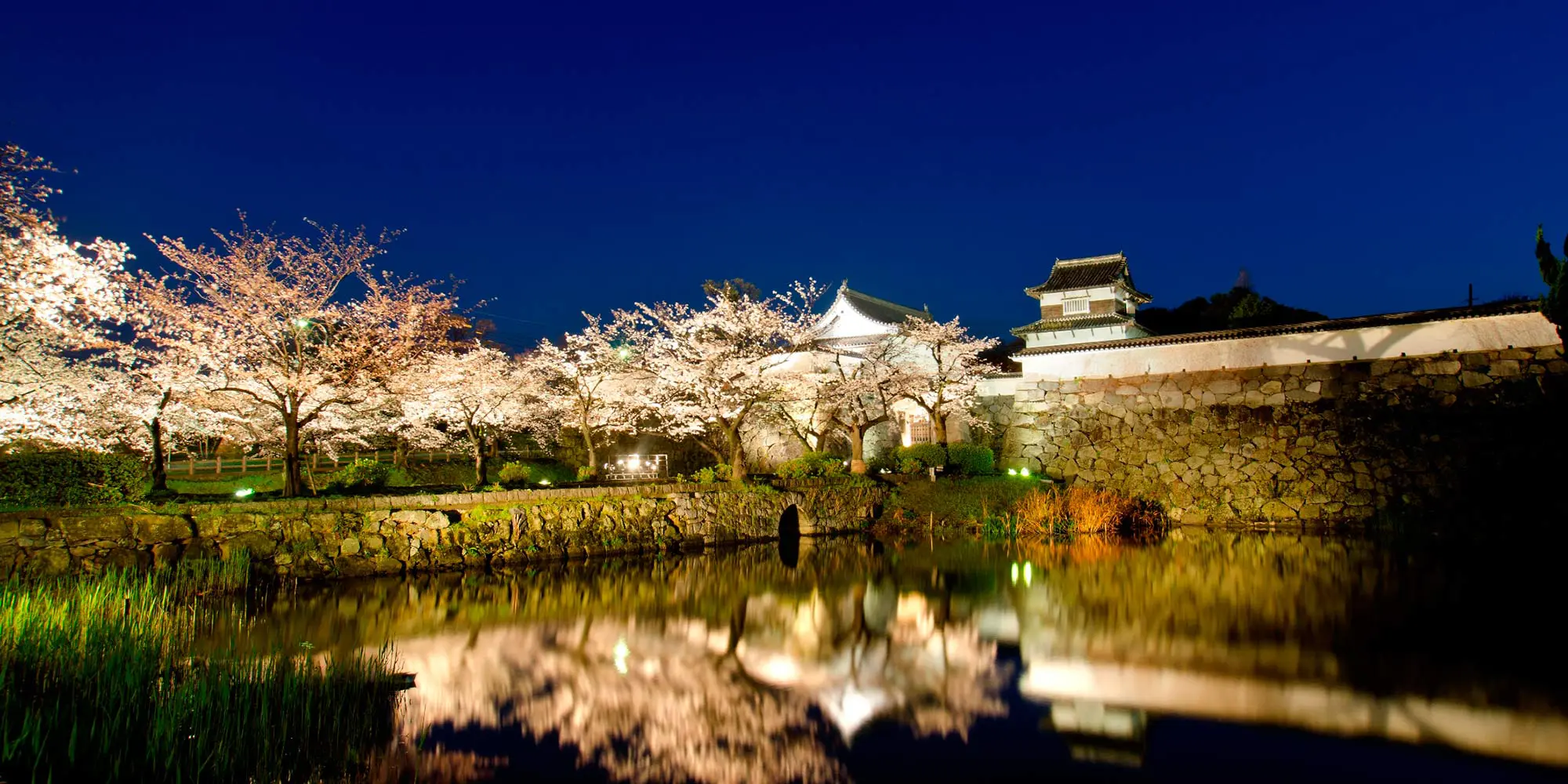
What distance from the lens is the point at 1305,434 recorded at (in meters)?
20.2

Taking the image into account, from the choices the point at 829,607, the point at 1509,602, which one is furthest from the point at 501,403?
the point at 1509,602

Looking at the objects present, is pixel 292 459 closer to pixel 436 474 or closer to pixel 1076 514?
pixel 436 474

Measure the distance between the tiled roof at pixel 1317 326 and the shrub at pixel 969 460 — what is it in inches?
148

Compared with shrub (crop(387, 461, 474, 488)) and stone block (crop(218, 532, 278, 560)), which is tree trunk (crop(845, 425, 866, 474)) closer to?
shrub (crop(387, 461, 474, 488))

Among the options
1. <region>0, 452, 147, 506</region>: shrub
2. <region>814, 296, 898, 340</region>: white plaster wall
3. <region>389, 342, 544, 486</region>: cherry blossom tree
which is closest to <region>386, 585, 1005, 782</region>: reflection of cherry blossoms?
<region>0, 452, 147, 506</region>: shrub

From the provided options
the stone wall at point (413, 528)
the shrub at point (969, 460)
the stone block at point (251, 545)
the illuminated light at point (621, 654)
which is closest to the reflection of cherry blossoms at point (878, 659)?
the illuminated light at point (621, 654)

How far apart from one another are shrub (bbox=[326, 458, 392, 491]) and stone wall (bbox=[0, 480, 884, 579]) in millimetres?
2746

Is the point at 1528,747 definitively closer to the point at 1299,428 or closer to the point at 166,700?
the point at 166,700

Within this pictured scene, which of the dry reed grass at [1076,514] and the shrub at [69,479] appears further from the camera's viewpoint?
the dry reed grass at [1076,514]

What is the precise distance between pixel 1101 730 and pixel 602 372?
1908cm

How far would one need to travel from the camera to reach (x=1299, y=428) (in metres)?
Answer: 20.3

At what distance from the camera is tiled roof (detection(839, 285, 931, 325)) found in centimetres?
3088

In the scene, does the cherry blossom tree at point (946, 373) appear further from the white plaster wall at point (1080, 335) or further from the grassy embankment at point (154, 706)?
the grassy embankment at point (154, 706)

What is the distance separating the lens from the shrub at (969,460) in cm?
2300
